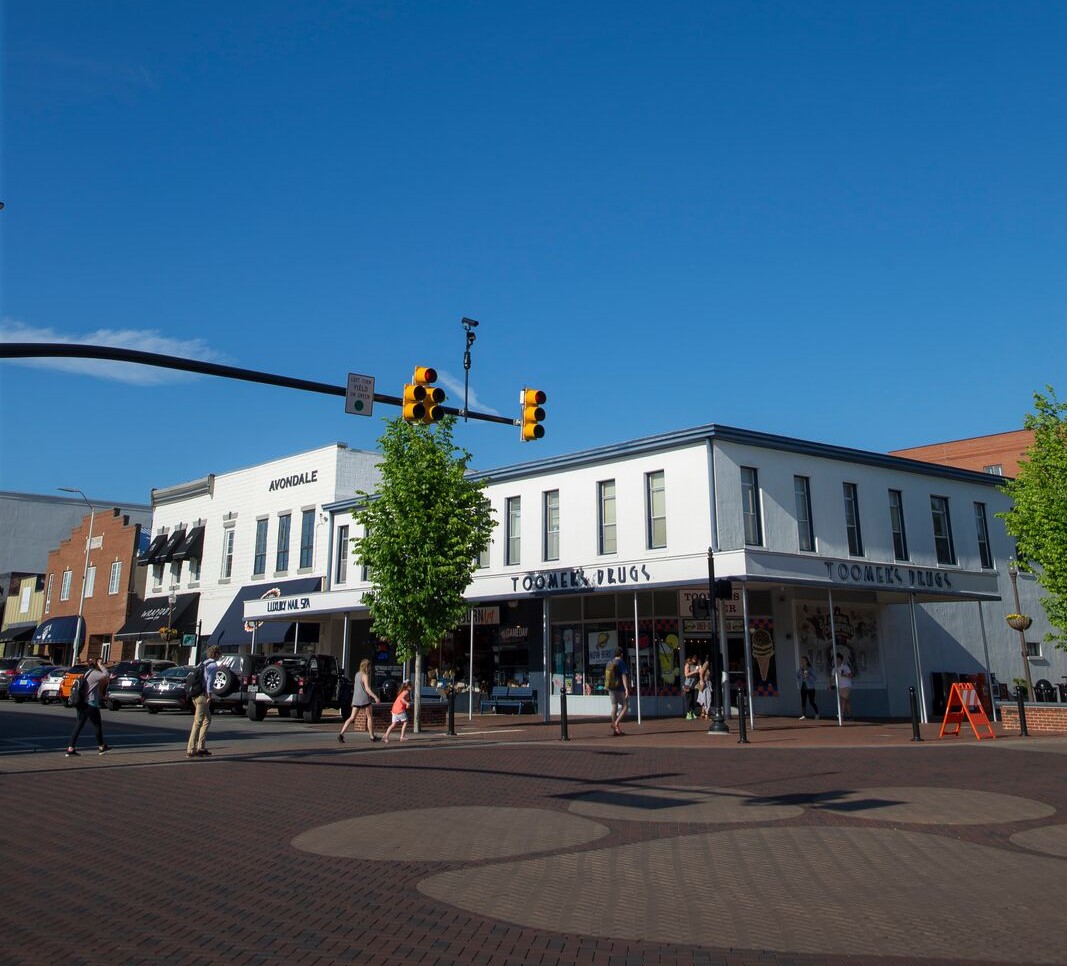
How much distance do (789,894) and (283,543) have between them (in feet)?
130

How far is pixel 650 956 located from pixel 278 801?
745 cm

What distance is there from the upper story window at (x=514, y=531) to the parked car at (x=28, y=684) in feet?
66.3

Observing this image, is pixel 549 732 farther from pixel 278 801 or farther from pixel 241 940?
pixel 241 940

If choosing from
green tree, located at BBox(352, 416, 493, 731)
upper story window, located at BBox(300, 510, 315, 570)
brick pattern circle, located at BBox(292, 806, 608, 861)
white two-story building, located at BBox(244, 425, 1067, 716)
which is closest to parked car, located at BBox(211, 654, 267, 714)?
white two-story building, located at BBox(244, 425, 1067, 716)

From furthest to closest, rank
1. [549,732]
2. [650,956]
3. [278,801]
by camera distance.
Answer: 1. [549,732]
2. [278,801]
3. [650,956]

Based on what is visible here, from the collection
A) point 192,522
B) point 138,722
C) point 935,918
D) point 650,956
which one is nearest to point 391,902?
point 650,956

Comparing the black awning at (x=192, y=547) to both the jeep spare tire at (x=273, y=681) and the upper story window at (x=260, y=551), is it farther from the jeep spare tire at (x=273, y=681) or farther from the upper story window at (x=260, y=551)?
the jeep spare tire at (x=273, y=681)

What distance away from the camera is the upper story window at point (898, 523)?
31.3m

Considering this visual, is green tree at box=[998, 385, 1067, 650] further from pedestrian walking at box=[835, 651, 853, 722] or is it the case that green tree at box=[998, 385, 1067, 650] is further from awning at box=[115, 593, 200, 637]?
awning at box=[115, 593, 200, 637]

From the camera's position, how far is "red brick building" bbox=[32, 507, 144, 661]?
176 feet

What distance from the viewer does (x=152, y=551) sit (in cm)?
5144

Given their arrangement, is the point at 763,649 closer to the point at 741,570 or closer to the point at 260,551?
the point at 741,570

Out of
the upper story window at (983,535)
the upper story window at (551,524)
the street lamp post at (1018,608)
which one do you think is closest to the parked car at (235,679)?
the upper story window at (551,524)

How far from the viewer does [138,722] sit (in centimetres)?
2753
